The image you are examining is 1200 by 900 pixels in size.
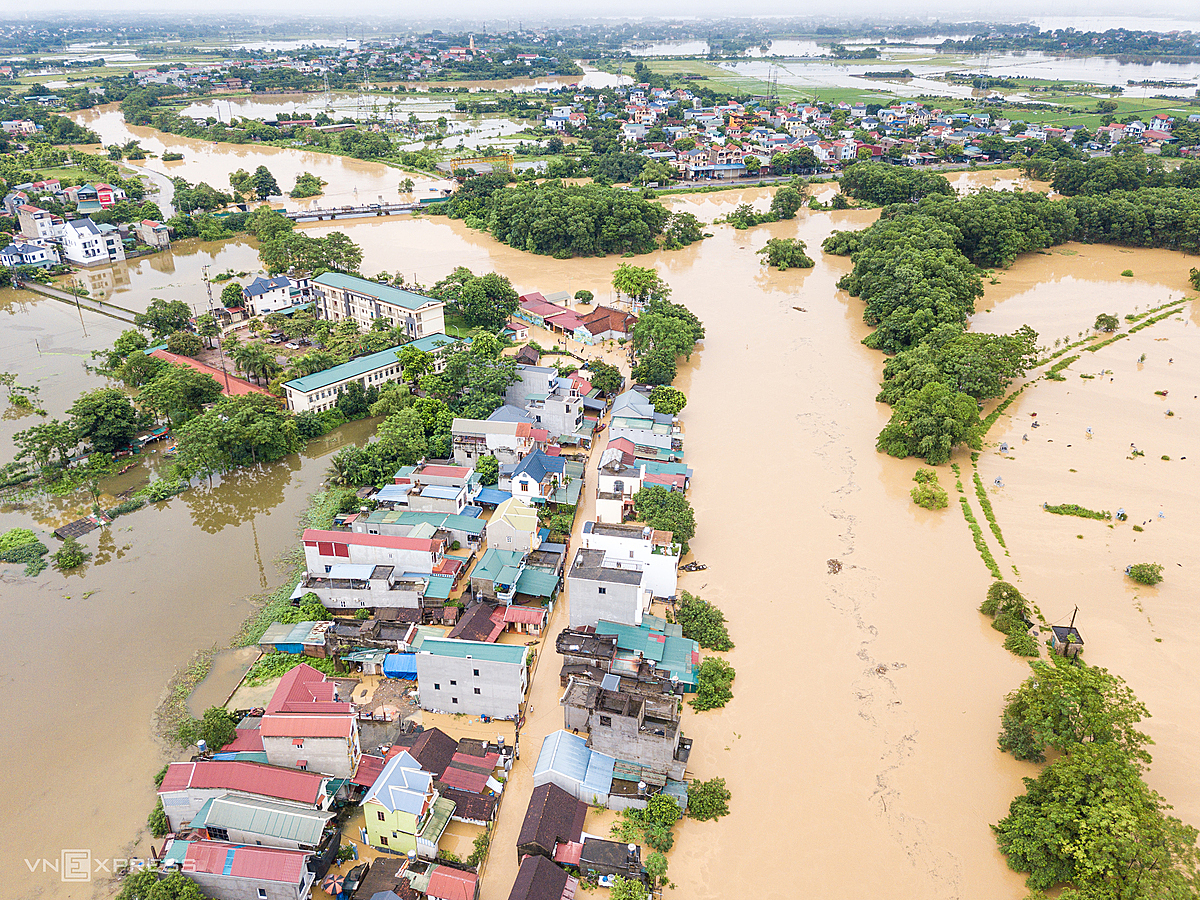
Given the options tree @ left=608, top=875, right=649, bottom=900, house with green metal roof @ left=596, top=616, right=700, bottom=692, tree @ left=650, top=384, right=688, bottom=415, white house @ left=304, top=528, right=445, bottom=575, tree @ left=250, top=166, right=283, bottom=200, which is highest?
tree @ left=250, top=166, right=283, bottom=200

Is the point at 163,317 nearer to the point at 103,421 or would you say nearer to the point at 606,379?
the point at 103,421

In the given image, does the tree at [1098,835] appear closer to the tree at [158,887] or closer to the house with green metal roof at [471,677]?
the house with green metal roof at [471,677]

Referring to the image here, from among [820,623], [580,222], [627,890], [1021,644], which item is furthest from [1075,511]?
[580,222]

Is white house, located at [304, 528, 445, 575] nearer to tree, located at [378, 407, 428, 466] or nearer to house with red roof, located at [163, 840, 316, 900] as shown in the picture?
tree, located at [378, 407, 428, 466]

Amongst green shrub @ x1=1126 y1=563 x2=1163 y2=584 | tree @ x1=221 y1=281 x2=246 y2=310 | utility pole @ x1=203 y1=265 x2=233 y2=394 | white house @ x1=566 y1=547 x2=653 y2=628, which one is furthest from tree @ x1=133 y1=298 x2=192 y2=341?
green shrub @ x1=1126 y1=563 x2=1163 y2=584

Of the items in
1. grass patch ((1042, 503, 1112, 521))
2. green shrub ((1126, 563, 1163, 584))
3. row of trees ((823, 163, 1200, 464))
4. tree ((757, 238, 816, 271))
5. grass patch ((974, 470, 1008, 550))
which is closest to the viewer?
green shrub ((1126, 563, 1163, 584))

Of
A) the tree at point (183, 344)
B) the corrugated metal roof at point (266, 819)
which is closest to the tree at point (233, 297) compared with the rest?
the tree at point (183, 344)

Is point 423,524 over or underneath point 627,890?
over
